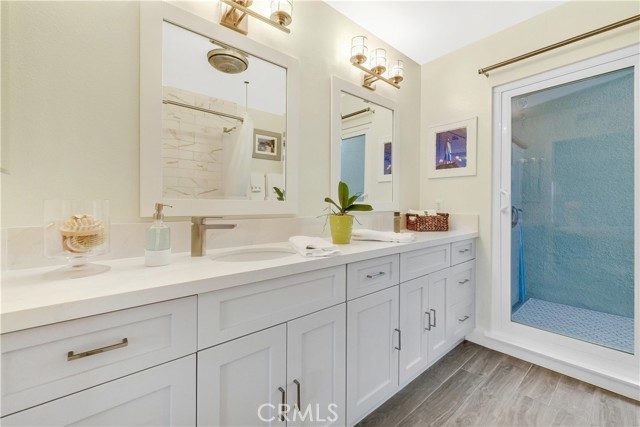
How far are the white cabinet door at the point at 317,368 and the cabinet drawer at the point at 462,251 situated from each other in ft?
3.64

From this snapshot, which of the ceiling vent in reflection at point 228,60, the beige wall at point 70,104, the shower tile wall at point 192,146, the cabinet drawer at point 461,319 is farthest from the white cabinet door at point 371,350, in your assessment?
the ceiling vent in reflection at point 228,60

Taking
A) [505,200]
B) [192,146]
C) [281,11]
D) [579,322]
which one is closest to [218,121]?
[192,146]

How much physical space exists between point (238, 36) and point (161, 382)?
58.9 inches

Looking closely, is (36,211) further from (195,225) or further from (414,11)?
(414,11)

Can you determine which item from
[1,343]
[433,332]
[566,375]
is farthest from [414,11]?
[566,375]

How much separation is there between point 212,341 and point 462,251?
182cm

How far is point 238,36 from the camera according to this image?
1358 millimetres

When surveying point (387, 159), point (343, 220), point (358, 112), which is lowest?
point (343, 220)

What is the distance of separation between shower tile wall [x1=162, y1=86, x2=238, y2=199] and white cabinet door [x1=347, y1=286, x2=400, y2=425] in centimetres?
88

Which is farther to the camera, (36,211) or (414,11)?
(414,11)

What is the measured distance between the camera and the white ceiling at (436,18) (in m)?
1.75

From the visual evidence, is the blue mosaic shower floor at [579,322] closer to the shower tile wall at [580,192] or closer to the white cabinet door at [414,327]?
the shower tile wall at [580,192]

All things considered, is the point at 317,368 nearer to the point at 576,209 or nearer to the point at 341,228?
the point at 341,228

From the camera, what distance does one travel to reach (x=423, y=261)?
1.60 m
